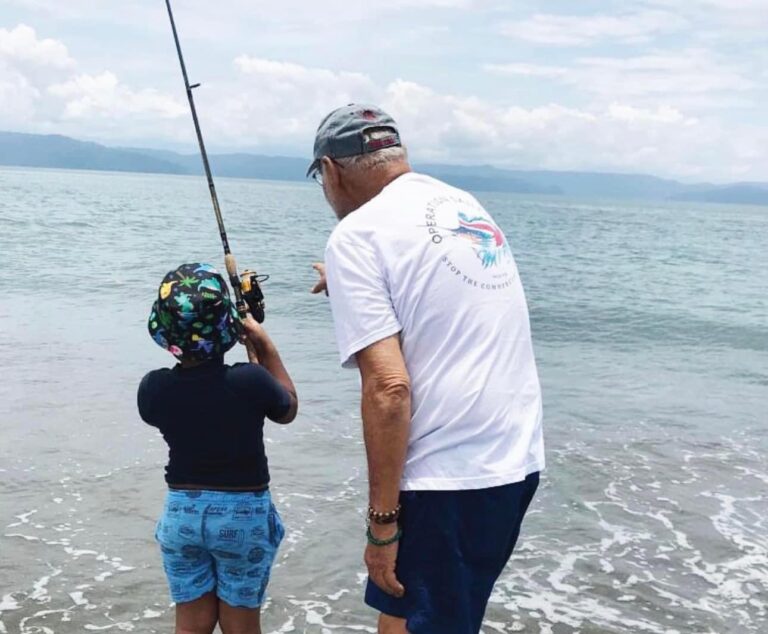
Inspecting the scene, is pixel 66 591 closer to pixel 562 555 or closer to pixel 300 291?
pixel 562 555

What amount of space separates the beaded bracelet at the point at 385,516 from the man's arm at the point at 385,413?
0.02 metres

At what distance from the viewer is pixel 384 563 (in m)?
2.47

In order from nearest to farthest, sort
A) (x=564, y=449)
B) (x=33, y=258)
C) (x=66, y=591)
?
(x=66, y=591) < (x=564, y=449) < (x=33, y=258)

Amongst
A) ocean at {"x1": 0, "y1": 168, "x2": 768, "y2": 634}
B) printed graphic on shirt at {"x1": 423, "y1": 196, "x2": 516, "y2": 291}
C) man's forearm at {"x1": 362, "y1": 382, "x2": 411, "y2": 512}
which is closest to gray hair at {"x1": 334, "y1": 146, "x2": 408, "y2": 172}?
printed graphic on shirt at {"x1": 423, "y1": 196, "x2": 516, "y2": 291}

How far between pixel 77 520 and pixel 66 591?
3.69 feet

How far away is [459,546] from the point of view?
2.47 meters

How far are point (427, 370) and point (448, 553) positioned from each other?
1.74 feet

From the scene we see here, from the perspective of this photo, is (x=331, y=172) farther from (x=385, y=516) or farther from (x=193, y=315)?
(x=385, y=516)

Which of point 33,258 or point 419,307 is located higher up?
point 419,307

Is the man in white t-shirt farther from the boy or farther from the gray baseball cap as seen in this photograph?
the boy

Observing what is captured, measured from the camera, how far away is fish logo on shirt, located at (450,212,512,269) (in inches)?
95.4

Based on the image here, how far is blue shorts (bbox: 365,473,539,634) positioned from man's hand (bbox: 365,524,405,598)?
2 cm

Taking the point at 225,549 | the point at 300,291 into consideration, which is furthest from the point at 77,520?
the point at 300,291

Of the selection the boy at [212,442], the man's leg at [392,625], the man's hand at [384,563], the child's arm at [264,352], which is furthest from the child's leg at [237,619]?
the man's hand at [384,563]
